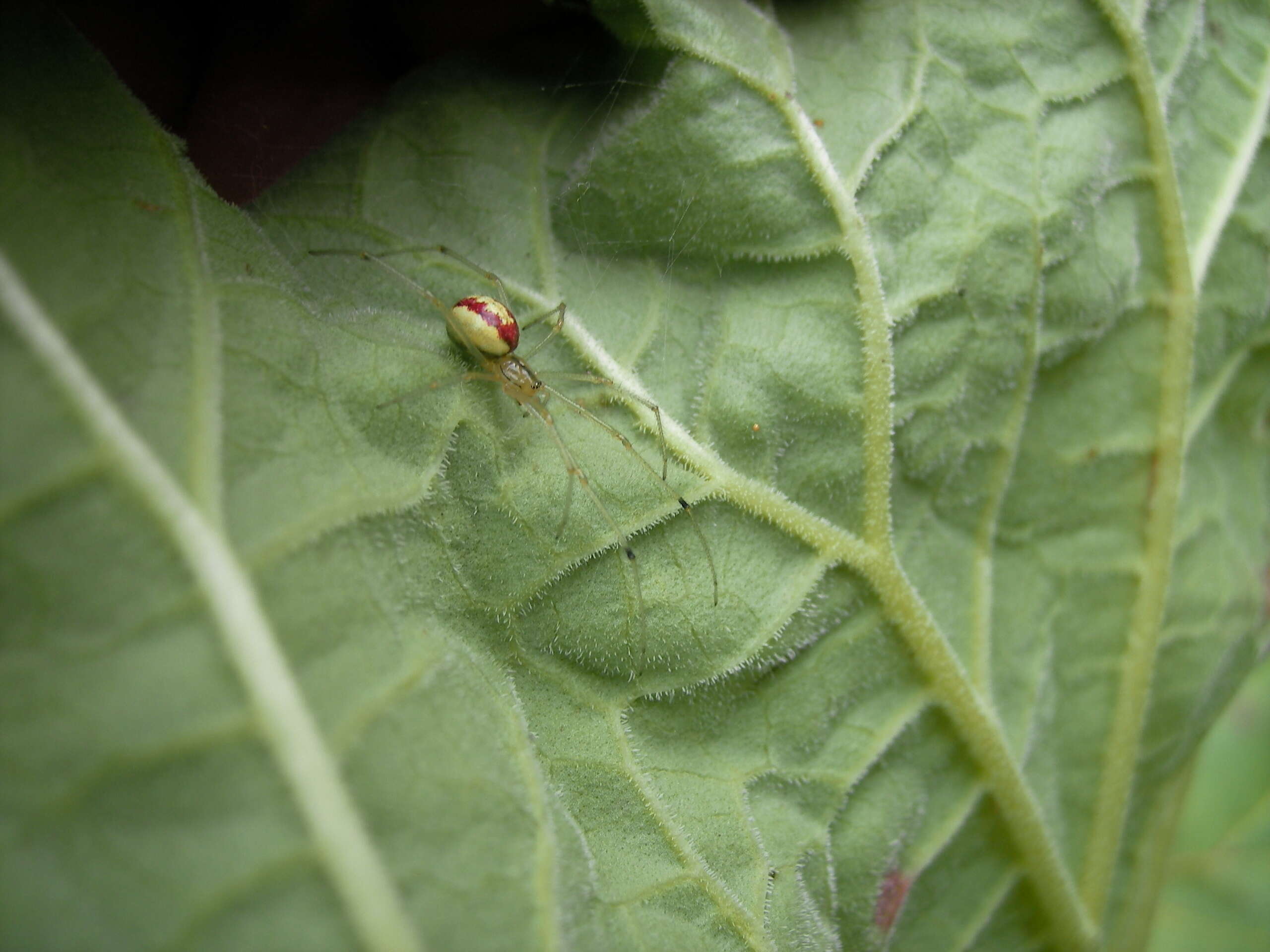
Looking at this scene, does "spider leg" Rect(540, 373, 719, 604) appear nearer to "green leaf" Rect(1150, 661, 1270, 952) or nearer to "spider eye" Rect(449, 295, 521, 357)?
"spider eye" Rect(449, 295, 521, 357)

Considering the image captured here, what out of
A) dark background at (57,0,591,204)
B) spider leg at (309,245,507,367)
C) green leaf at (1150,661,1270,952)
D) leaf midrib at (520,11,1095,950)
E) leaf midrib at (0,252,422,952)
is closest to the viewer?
leaf midrib at (0,252,422,952)

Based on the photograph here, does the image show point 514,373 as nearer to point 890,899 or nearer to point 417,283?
point 417,283

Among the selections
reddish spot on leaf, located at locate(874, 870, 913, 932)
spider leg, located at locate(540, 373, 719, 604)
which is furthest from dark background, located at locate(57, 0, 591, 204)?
reddish spot on leaf, located at locate(874, 870, 913, 932)

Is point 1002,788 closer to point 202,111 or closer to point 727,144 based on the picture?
point 727,144

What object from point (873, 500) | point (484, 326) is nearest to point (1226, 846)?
point (873, 500)

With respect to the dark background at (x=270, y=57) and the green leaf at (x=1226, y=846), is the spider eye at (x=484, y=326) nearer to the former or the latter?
the dark background at (x=270, y=57)

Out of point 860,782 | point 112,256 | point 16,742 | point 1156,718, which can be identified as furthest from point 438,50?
point 1156,718

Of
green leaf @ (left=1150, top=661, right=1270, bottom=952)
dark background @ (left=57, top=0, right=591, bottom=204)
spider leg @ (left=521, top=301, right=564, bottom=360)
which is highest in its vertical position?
dark background @ (left=57, top=0, right=591, bottom=204)
